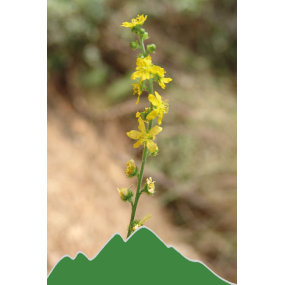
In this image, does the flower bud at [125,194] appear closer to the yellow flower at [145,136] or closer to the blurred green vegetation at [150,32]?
the yellow flower at [145,136]

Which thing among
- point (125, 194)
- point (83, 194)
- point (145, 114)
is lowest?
point (125, 194)

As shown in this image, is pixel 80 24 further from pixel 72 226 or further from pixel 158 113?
pixel 158 113

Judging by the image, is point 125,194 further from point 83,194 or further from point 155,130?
point 83,194

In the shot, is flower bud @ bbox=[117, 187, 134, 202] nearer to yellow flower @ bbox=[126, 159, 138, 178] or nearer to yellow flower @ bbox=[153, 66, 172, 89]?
yellow flower @ bbox=[126, 159, 138, 178]

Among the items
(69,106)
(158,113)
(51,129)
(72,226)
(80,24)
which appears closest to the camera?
(158,113)

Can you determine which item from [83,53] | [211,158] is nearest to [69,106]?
[83,53]

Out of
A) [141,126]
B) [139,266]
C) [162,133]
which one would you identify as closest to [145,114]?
[141,126]
